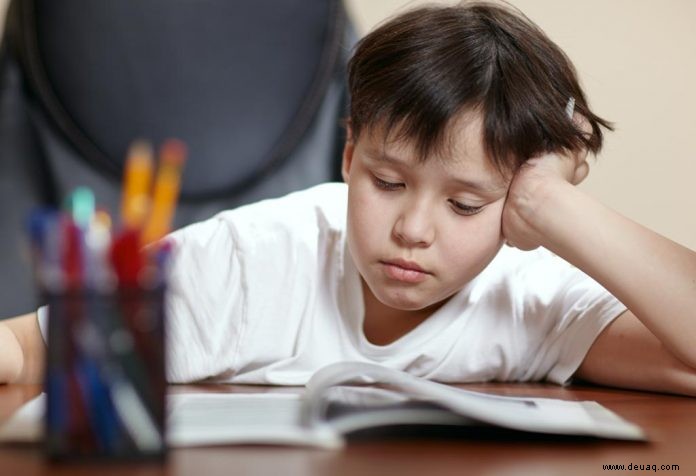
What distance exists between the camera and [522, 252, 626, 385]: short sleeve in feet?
3.73

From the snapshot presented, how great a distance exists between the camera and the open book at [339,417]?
0.61 metres

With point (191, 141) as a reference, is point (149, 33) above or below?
above

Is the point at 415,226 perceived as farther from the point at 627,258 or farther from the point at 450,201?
the point at 627,258

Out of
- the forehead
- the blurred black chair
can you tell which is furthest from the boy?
the blurred black chair

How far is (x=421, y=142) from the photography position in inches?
38.8

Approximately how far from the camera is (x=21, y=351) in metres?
1.05

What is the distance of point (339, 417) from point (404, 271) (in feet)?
1.15

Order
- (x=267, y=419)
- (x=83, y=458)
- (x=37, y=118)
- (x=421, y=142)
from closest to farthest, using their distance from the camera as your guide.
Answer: (x=83, y=458), (x=267, y=419), (x=421, y=142), (x=37, y=118)

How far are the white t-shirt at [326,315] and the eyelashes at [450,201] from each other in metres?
0.20

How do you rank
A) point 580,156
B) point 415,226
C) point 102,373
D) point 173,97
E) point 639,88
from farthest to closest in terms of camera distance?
point 639,88 < point 173,97 < point 580,156 < point 415,226 < point 102,373

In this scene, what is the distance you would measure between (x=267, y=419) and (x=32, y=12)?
98 centimetres

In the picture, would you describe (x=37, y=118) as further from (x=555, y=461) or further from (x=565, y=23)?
(x=555, y=461)

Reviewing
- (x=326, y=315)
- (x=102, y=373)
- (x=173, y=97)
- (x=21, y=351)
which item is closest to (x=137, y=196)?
(x=102, y=373)

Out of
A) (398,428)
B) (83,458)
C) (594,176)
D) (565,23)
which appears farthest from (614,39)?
(83,458)
